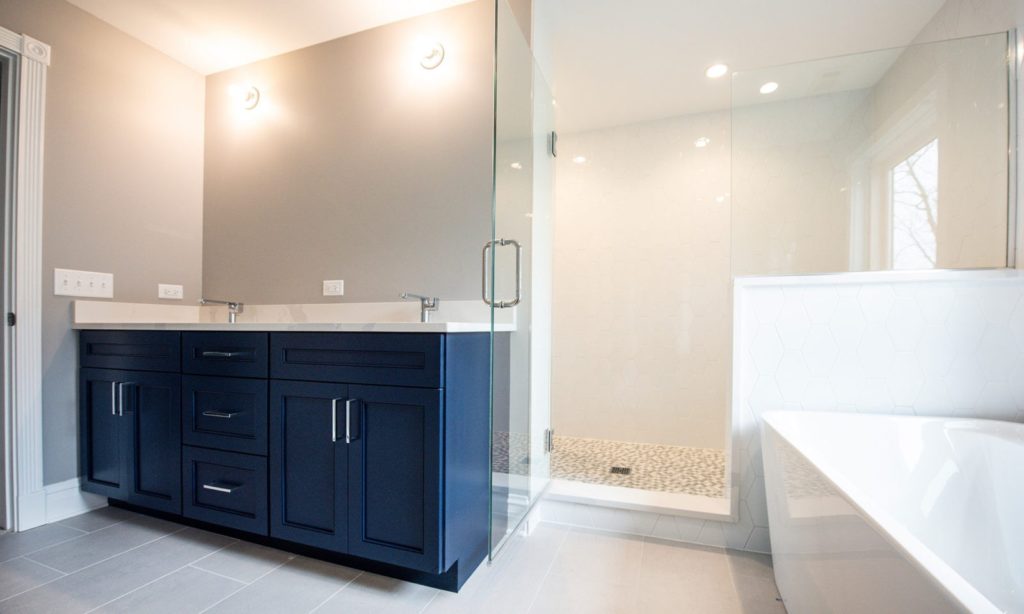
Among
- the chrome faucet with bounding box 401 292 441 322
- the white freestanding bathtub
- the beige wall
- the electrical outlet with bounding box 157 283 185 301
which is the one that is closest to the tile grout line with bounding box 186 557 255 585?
the chrome faucet with bounding box 401 292 441 322

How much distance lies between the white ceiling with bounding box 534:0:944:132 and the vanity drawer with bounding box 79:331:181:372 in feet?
7.15

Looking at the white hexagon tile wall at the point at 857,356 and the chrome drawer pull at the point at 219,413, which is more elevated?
the white hexagon tile wall at the point at 857,356

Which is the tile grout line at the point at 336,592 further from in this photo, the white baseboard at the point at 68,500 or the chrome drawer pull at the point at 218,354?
the white baseboard at the point at 68,500

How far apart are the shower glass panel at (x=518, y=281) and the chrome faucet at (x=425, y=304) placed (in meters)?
0.38

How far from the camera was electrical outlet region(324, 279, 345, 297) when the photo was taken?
7.54 feet

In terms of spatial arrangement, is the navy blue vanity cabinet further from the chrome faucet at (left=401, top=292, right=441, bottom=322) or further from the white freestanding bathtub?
the white freestanding bathtub

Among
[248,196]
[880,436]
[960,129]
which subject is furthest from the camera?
[248,196]

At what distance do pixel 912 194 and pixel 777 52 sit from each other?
47.0 inches

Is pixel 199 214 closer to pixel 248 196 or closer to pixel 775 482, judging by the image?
pixel 248 196

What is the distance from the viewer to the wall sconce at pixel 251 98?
2518 millimetres

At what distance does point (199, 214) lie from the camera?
8.62 ft

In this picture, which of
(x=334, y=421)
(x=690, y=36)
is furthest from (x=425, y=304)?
(x=690, y=36)

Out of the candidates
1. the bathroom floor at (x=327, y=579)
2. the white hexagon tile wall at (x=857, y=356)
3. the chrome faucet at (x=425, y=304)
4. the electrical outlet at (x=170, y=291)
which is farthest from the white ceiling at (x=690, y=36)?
the electrical outlet at (x=170, y=291)

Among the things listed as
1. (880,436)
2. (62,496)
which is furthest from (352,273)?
(880,436)
